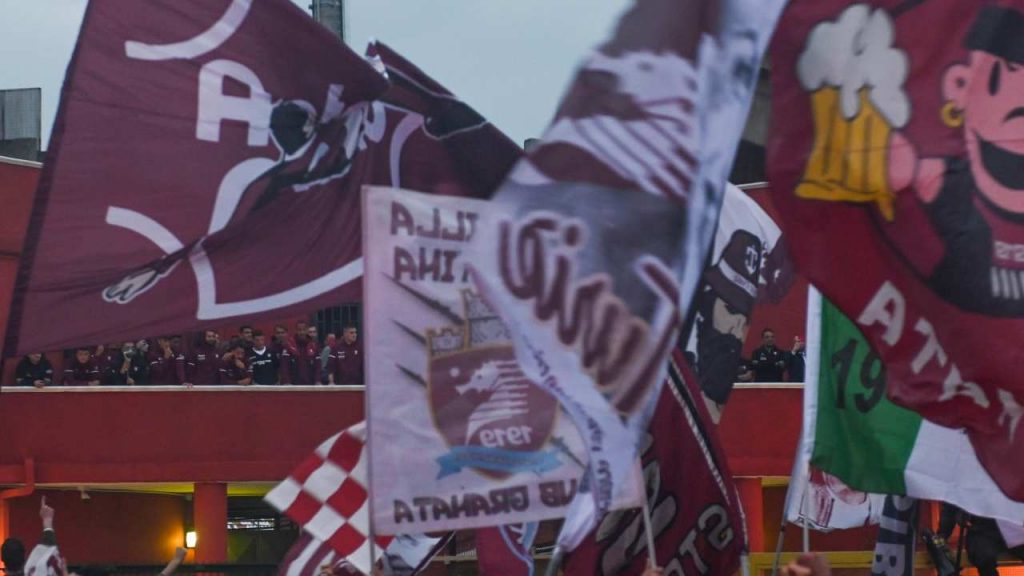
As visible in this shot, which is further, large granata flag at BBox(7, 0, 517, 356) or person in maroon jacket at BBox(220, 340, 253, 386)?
person in maroon jacket at BBox(220, 340, 253, 386)

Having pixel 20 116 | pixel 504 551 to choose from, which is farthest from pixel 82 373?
pixel 504 551

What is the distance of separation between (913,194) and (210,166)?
498 centimetres

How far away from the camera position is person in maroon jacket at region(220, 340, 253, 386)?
99.6 feet

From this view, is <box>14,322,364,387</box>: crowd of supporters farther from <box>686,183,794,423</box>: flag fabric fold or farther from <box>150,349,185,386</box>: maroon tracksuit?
<box>686,183,794,423</box>: flag fabric fold

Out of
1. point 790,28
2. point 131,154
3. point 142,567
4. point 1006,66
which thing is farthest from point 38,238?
point 142,567

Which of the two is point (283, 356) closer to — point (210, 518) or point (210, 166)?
point (210, 518)

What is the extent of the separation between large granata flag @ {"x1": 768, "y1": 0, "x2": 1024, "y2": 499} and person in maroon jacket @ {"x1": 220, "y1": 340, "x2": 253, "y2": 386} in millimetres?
20952

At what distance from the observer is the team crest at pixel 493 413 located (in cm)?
994

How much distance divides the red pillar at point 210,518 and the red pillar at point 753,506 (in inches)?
310

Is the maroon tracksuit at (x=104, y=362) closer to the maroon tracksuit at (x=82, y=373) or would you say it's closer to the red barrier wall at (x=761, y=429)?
the maroon tracksuit at (x=82, y=373)

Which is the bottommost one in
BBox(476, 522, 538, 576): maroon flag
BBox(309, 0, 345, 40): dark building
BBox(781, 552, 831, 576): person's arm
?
BBox(476, 522, 538, 576): maroon flag

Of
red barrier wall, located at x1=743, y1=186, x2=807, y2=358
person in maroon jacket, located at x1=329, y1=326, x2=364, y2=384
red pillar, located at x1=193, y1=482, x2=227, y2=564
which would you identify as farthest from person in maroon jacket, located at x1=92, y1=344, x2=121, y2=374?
red barrier wall, located at x1=743, y1=186, x2=807, y2=358

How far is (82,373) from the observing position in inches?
1193

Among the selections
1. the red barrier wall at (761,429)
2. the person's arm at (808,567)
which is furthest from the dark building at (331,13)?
the person's arm at (808,567)
